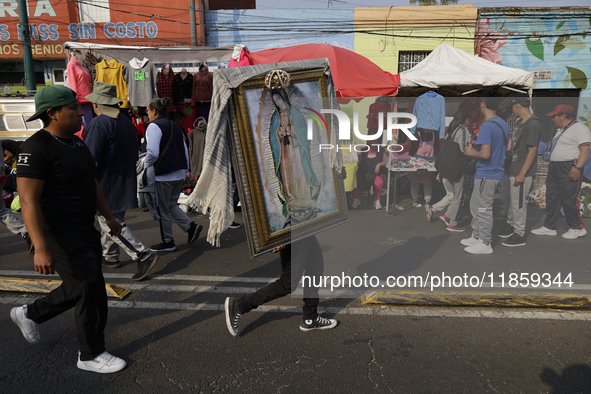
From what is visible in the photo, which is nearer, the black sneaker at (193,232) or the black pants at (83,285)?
the black pants at (83,285)

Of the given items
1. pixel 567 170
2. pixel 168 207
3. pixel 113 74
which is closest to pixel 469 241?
pixel 567 170

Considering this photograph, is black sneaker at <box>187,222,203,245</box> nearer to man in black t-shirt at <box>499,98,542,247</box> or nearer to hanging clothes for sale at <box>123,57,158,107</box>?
hanging clothes for sale at <box>123,57,158,107</box>

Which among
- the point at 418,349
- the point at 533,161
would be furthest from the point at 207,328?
the point at 533,161

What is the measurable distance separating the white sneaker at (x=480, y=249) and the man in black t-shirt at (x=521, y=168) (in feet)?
1.80

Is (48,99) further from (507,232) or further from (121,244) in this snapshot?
(507,232)

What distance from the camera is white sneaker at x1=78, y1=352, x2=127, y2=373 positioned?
2.87 m

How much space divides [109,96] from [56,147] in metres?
2.20

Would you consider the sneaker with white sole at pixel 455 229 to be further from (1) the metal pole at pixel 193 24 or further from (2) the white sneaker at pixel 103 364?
(1) the metal pole at pixel 193 24

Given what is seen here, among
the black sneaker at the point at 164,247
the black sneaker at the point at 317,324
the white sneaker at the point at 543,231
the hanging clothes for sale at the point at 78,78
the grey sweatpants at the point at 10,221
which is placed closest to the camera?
the black sneaker at the point at 317,324

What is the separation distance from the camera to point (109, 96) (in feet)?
15.4

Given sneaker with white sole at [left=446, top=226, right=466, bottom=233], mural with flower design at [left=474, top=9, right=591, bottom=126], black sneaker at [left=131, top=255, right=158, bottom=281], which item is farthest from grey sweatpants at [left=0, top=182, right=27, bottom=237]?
mural with flower design at [left=474, top=9, right=591, bottom=126]

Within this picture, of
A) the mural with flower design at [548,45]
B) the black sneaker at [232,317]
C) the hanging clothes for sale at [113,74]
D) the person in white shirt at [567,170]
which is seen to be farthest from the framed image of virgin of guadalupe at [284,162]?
the mural with flower design at [548,45]

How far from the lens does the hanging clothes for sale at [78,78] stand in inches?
314

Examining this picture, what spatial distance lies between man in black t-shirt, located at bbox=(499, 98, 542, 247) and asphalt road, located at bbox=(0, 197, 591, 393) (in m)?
1.22
